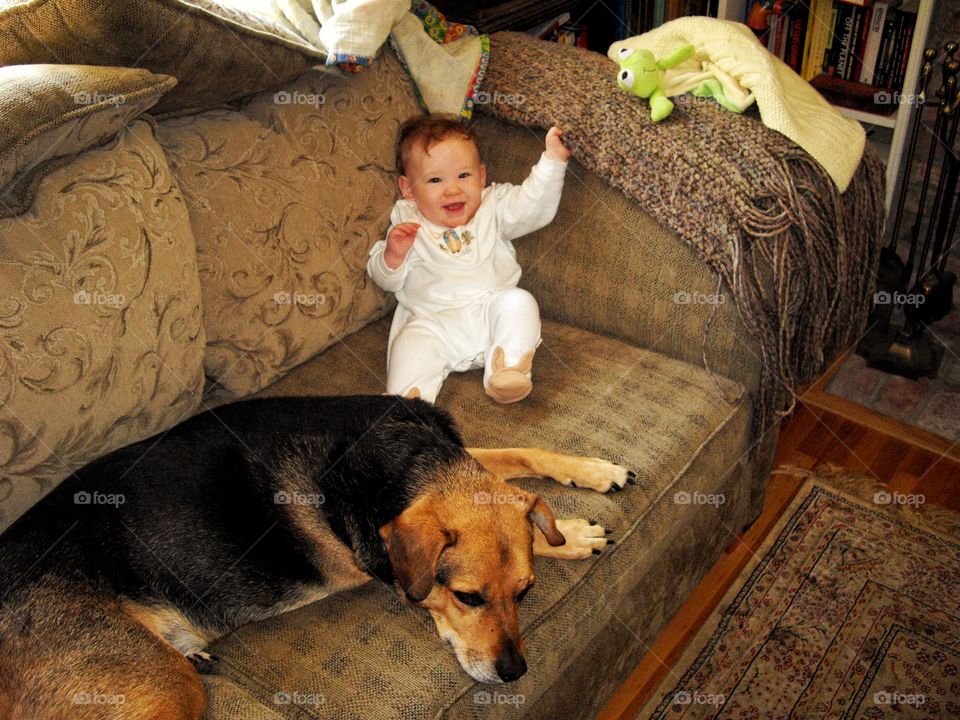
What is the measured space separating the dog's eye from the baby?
0.59 m

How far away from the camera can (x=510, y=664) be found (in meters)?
1.38

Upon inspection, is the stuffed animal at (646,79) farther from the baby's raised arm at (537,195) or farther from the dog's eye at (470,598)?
the dog's eye at (470,598)

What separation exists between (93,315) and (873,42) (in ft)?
8.52

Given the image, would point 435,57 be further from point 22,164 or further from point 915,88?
point 915,88

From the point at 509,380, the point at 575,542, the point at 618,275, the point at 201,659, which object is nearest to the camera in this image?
the point at 201,659

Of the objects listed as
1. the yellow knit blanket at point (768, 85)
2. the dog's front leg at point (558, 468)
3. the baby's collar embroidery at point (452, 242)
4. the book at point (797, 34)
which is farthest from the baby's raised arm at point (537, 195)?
→ the book at point (797, 34)

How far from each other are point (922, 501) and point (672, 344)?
91cm

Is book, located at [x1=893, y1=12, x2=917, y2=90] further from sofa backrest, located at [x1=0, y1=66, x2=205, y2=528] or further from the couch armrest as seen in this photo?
sofa backrest, located at [x1=0, y1=66, x2=205, y2=528]

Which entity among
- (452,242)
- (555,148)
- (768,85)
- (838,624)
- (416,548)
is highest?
(768,85)

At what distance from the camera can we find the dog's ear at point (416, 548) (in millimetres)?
1383

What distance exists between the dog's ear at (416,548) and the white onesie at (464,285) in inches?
21.3

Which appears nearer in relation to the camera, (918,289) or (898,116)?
(918,289)

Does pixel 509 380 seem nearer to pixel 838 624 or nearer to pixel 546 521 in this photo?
pixel 546 521

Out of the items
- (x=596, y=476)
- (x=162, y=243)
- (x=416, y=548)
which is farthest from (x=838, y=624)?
(x=162, y=243)
